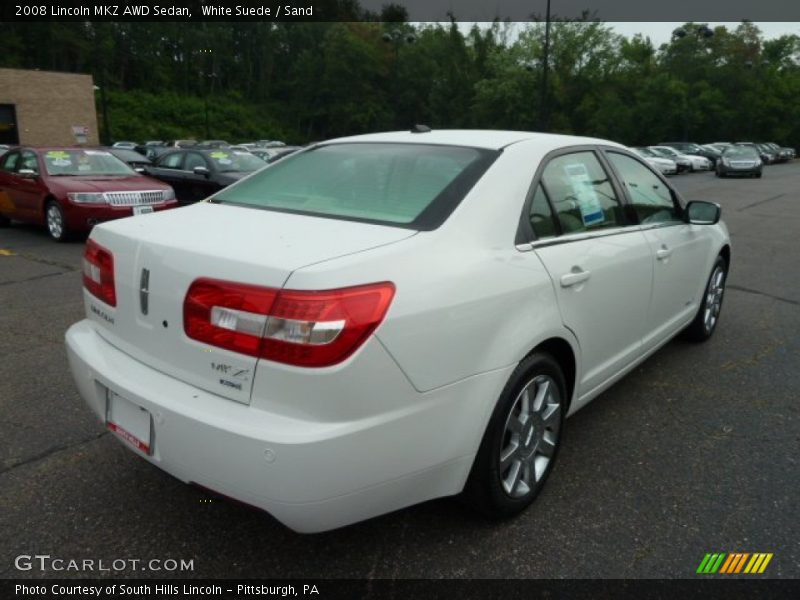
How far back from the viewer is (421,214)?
2.34 m

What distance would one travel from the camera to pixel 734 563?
7.54ft

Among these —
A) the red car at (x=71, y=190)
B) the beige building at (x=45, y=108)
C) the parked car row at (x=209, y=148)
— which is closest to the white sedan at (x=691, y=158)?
the parked car row at (x=209, y=148)

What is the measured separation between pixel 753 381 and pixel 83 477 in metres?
3.93

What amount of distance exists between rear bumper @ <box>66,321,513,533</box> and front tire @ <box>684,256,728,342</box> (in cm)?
302

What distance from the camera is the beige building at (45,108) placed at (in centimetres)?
3997

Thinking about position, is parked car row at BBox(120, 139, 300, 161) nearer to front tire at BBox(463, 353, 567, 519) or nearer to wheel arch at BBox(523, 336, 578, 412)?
wheel arch at BBox(523, 336, 578, 412)

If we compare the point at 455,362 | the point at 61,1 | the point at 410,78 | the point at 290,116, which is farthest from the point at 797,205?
the point at 290,116

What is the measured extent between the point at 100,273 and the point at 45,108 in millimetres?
46710

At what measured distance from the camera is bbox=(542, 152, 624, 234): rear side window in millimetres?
2807

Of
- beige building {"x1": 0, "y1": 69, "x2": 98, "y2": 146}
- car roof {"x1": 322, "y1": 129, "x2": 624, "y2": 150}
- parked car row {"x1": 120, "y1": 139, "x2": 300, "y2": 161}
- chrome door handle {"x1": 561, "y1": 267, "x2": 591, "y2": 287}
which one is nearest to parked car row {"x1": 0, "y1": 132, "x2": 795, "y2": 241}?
parked car row {"x1": 120, "y1": 139, "x2": 300, "y2": 161}

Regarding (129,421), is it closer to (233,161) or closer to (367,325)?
(367,325)

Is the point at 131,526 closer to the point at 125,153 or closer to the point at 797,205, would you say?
the point at 125,153

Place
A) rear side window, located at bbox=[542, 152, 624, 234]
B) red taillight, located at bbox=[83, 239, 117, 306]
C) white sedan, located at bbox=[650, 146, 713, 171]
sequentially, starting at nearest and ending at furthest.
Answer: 1. red taillight, located at bbox=[83, 239, 117, 306]
2. rear side window, located at bbox=[542, 152, 624, 234]
3. white sedan, located at bbox=[650, 146, 713, 171]

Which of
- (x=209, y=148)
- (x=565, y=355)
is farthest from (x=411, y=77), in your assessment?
(x=565, y=355)
